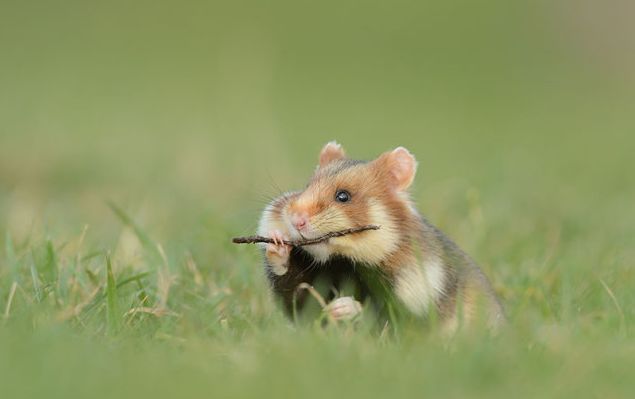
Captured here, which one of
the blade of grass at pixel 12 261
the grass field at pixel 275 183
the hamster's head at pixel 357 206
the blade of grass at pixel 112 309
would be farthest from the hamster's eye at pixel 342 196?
the blade of grass at pixel 12 261

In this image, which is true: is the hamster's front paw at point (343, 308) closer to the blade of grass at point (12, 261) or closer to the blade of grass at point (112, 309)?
the blade of grass at point (112, 309)

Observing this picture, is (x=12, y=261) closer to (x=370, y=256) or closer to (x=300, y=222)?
(x=300, y=222)

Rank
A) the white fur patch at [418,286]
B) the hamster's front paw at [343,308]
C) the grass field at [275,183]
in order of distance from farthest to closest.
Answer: the white fur patch at [418,286] → the hamster's front paw at [343,308] → the grass field at [275,183]

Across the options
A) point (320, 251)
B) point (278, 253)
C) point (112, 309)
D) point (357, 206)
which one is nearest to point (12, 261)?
point (112, 309)

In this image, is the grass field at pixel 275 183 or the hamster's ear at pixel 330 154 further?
the hamster's ear at pixel 330 154

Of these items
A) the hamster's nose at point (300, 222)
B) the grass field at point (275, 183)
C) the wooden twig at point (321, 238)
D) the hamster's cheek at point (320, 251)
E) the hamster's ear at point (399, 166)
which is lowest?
the grass field at point (275, 183)

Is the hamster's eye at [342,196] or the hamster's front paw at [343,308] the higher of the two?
the hamster's eye at [342,196]
